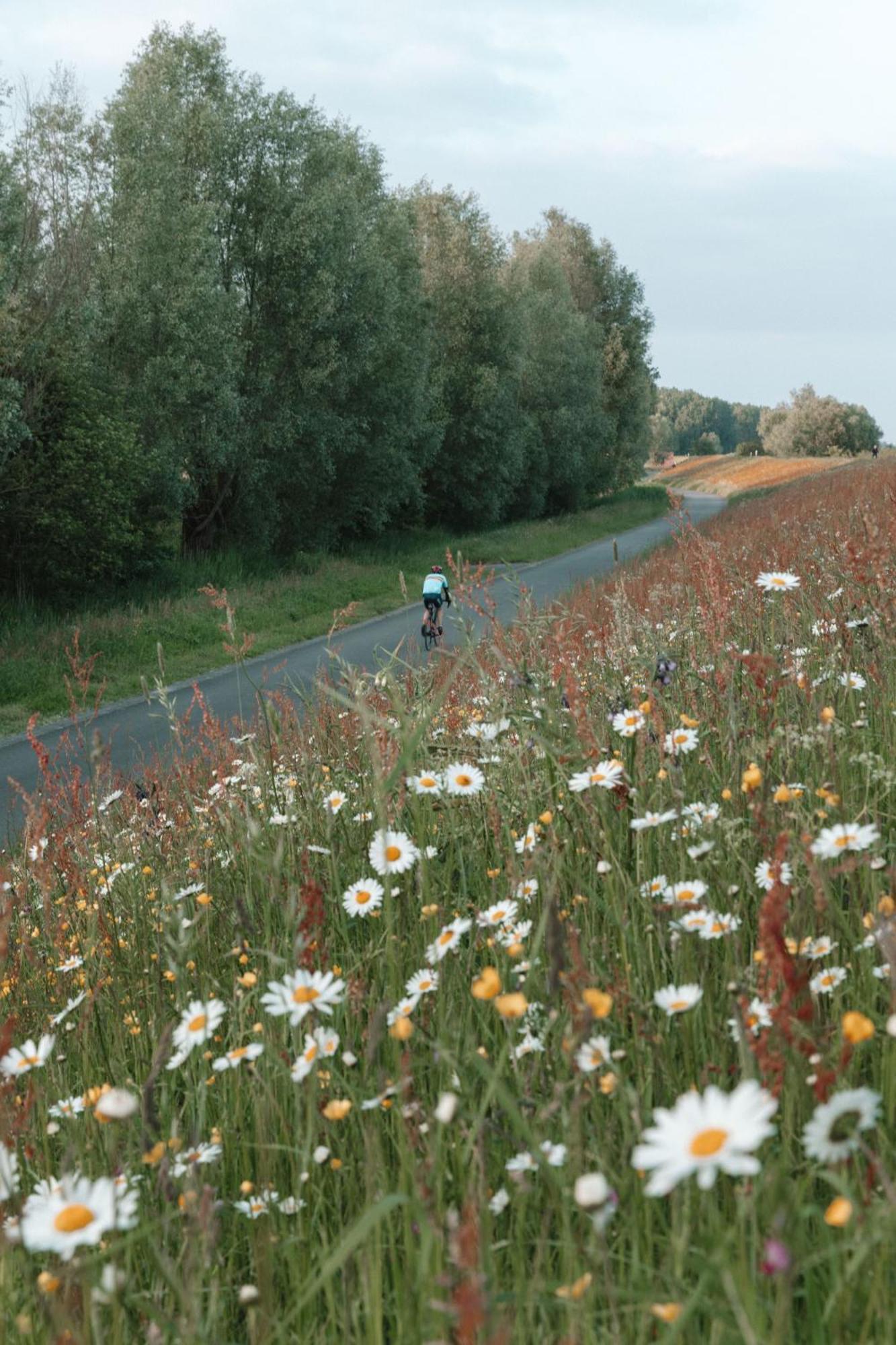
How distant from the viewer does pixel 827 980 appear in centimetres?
193

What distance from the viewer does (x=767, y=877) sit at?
218 cm

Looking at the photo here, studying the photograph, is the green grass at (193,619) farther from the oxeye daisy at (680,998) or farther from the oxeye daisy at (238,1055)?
the oxeye daisy at (680,998)

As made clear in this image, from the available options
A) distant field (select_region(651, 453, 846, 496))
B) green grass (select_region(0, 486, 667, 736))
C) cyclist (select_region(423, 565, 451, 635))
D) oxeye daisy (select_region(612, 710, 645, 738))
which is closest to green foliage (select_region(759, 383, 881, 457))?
distant field (select_region(651, 453, 846, 496))

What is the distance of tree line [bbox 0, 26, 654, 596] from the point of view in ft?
65.8

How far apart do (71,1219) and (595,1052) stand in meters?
0.79

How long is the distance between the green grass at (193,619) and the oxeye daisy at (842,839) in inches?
281

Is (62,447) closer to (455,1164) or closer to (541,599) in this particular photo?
(541,599)

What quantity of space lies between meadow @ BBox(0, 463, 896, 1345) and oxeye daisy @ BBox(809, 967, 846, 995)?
0.08 ft

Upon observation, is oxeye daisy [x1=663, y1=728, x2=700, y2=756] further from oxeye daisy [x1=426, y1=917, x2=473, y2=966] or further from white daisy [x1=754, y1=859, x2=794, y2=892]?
oxeye daisy [x1=426, y1=917, x2=473, y2=966]

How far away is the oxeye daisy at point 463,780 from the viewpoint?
9.96 ft

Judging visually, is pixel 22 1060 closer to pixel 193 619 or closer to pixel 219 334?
pixel 193 619

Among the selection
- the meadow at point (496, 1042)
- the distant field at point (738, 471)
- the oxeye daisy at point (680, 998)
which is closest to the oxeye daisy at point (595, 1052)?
the meadow at point (496, 1042)

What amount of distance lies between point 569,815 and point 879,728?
132 cm

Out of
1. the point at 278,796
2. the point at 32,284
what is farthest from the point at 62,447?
the point at 278,796
